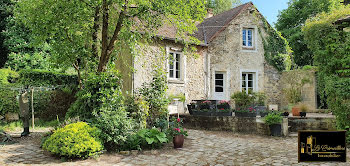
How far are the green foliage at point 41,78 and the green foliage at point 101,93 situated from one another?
5.86m

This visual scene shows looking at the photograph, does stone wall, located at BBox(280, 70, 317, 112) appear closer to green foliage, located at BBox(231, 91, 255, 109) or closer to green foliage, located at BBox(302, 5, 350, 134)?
green foliage, located at BBox(231, 91, 255, 109)

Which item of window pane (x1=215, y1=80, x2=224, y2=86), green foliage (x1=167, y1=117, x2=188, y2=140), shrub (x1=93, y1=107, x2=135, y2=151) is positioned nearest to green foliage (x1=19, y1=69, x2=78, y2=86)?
shrub (x1=93, y1=107, x2=135, y2=151)

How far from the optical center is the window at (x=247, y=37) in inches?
560

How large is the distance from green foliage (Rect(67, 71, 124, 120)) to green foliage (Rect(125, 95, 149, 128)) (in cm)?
63

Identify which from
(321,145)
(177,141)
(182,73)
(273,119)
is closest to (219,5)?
(182,73)

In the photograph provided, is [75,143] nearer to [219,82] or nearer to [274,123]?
[274,123]

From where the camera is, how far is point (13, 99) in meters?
9.66

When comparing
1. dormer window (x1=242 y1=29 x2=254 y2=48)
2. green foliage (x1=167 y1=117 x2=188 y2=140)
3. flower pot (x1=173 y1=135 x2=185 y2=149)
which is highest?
dormer window (x1=242 y1=29 x2=254 y2=48)

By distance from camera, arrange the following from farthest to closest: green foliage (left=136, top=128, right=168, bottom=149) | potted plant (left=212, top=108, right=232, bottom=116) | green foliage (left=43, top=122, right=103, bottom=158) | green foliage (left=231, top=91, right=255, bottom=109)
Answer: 1. green foliage (left=231, top=91, right=255, bottom=109)
2. potted plant (left=212, top=108, right=232, bottom=116)
3. green foliage (left=136, top=128, right=168, bottom=149)
4. green foliage (left=43, top=122, right=103, bottom=158)

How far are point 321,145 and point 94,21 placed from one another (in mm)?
6921

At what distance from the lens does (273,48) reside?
47.7ft

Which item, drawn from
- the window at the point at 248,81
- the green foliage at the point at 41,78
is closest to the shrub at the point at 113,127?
the green foliage at the point at 41,78

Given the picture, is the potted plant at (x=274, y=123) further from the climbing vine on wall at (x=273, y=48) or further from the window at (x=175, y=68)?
the climbing vine on wall at (x=273, y=48)

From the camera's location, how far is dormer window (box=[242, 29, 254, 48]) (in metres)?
14.2
